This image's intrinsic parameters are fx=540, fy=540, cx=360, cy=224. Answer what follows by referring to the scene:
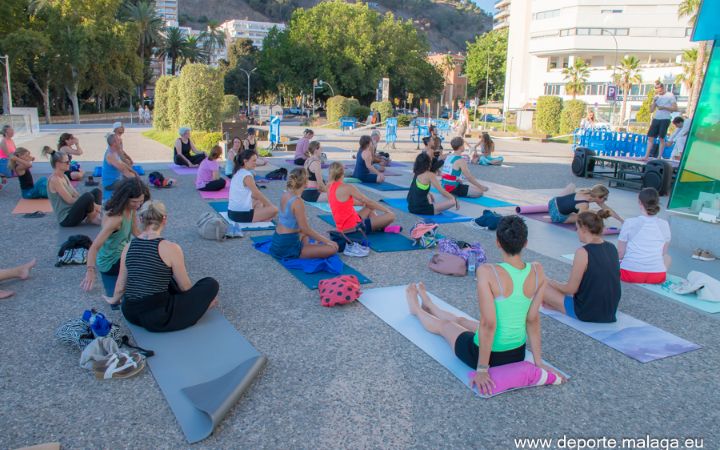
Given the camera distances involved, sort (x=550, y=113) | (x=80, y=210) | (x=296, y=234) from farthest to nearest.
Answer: (x=550, y=113)
(x=80, y=210)
(x=296, y=234)

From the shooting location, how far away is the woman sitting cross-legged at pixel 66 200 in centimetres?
731

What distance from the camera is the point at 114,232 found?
5289 millimetres

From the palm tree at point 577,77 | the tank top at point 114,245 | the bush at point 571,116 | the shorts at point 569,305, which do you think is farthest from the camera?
the palm tree at point 577,77

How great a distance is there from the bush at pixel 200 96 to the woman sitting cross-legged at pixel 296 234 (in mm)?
13639

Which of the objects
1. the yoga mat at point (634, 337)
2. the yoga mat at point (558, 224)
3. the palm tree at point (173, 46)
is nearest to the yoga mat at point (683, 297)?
the yoga mat at point (634, 337)

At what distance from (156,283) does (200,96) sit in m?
15.9

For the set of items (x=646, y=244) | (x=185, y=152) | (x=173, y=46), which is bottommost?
(x=646, y=244)

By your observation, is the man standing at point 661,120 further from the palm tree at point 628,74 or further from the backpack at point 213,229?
the palm tree at point 628,74

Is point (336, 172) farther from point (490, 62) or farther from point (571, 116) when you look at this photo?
point (490, 62)

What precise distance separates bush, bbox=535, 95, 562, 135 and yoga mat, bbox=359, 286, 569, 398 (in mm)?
29219

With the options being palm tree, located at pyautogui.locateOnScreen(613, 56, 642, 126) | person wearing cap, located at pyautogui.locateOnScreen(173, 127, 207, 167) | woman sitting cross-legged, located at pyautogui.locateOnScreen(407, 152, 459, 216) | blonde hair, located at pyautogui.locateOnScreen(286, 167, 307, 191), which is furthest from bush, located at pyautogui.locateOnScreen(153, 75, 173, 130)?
palm tree, located at pyautogui.locateOnScreen(613, 56, 642, 126)

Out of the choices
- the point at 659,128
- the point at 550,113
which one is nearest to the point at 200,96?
the point at 659,128

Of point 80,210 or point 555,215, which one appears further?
point 555,215

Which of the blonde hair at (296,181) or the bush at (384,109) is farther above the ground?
the bush at (384,109)
